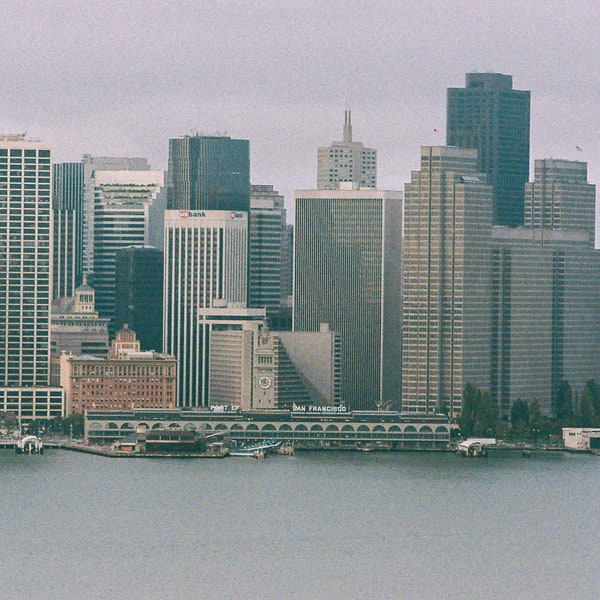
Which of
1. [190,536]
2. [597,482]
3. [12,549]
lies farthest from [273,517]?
[597,482]

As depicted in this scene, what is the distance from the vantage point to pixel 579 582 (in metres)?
140

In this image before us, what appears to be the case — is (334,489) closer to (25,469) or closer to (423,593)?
(25,469)

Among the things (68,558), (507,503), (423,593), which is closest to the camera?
(423,593)

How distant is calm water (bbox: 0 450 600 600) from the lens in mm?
137875

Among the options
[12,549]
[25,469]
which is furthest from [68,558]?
[25,469]

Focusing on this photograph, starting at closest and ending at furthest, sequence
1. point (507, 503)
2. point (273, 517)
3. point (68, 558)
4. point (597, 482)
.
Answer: point (68, 558) < point (273, 517) < point (507, 503) < point (597, 482)

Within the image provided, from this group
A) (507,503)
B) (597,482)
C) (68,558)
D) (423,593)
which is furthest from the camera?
(597,482)

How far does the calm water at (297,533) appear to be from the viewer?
138m

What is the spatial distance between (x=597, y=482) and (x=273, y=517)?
35026mm

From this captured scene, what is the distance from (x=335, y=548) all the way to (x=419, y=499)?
25.7 meters

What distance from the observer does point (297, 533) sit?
156m

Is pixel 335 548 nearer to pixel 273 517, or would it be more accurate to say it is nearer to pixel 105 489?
pixel 273 517

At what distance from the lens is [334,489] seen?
181125 mm

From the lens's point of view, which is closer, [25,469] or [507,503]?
[507,503]
